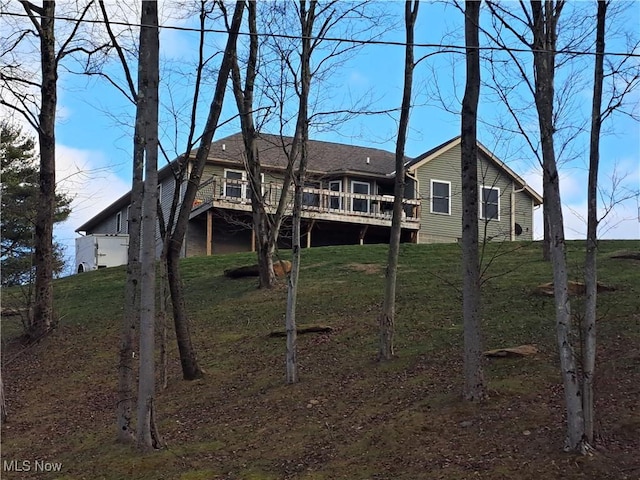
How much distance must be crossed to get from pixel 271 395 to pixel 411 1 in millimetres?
6881

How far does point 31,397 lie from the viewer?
11898mm

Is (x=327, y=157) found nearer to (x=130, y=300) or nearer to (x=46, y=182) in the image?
(x=46, y=182)

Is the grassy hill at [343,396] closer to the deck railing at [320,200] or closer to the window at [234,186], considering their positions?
the deck railing at [320,200]

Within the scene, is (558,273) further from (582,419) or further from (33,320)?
(33,320)

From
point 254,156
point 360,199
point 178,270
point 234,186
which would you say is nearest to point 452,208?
point 360,199

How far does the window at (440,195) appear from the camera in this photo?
29500mm

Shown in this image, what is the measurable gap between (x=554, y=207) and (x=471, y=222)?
1.71 meters

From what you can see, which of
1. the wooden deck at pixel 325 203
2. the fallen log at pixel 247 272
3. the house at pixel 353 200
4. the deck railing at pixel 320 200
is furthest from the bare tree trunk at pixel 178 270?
the house at pixel 353 200

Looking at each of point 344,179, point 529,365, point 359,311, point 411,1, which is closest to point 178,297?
point 359,311

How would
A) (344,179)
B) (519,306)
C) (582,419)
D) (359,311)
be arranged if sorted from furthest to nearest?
(344,179)
(359,311)
(519,306)
(582,419)

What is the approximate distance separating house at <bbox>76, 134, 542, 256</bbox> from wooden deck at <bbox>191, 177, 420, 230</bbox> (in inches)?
1.5

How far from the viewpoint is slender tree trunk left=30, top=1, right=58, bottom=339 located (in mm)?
15016

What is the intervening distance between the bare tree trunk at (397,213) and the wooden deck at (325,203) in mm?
13511

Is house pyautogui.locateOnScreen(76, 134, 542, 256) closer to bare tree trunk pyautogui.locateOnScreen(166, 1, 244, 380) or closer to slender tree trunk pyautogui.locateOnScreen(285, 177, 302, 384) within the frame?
bare tree trunk pyautogui.locateOnScreen(166, 1, 244, 380)
